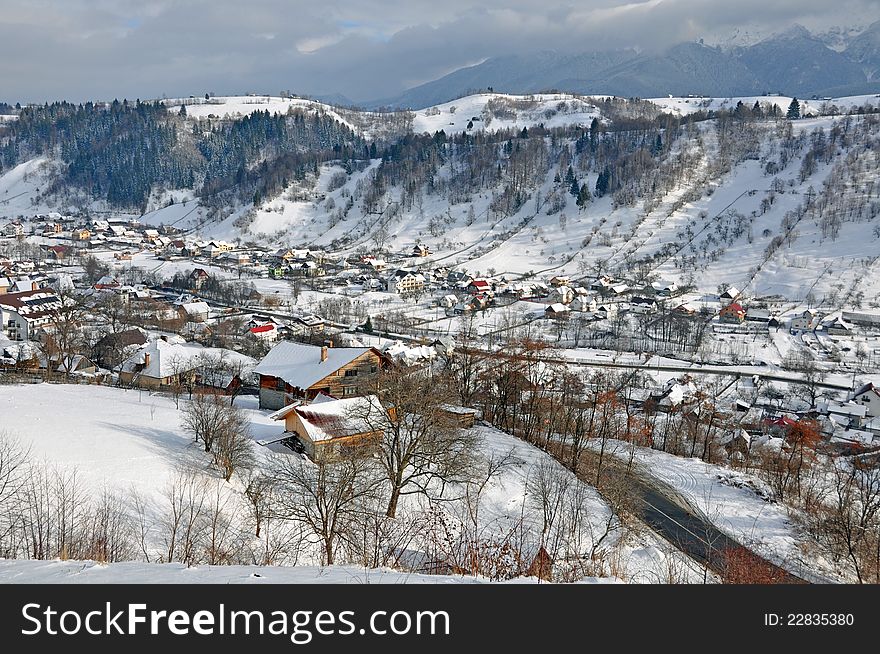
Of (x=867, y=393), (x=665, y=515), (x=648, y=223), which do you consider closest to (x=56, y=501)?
(x=665, y=515)

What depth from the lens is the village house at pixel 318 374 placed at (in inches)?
888

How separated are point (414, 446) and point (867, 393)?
30.6 m

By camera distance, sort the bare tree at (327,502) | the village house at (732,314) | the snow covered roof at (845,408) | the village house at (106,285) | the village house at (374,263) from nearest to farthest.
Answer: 1. the bare tree at (327,502)
2. the snow covered roof at (845,408)
3. the village house at (732,314)
4. the village house at (106,285)
5. the village house at (374,263)

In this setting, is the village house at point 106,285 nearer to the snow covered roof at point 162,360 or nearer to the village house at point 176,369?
the snow covered roof at point 162,360

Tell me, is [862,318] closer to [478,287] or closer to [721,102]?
[478,287]

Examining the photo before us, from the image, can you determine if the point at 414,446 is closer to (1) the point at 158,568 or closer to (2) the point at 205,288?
(1) the point at 158,568

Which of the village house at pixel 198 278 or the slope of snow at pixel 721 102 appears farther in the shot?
the slope of snow at pixel 721 102

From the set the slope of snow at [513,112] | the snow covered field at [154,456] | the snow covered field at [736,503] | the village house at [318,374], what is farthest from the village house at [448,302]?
the slope of snow at [513,112]

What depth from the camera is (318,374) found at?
2289 cm

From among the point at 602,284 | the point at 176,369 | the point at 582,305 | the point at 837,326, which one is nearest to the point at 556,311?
the point at 582,305

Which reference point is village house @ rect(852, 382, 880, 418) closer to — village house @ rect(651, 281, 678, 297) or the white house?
the white house

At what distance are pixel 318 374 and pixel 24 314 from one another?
31.4m

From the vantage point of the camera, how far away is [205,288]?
62156 millimetres

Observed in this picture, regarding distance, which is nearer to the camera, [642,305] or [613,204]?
[642,305]
